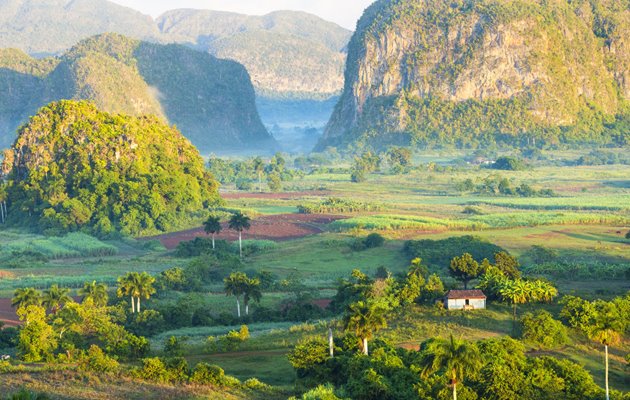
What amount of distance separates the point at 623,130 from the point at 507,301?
485 ft

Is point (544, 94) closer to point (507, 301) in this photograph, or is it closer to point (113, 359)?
point (507, 301)

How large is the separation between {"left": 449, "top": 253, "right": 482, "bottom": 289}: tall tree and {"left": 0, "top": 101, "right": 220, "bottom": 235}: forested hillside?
4451 centimetres

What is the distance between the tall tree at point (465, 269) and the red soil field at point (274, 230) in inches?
1231

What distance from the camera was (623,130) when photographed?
195250 millimetres

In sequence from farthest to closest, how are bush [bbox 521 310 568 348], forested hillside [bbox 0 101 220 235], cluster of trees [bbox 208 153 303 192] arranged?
1. cluster of trees [bbox 208 153 303 192]
2. forested hillside [bbox 0 101 220 235]
3. bush [bbox 521 310 568 348]

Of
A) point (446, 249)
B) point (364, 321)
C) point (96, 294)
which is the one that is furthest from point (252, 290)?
point (446, 249)

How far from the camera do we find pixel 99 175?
10450 centimetres

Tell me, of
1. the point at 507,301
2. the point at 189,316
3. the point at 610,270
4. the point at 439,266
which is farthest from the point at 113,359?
the point at 610,270

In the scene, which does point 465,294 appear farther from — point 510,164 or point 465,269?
point 510,164

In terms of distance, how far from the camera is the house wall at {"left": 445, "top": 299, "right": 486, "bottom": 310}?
57.2 meters

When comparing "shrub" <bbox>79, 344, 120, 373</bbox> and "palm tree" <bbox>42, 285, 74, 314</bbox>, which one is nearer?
"shrub" <bbox>79, 344, 120, 373</bbox>

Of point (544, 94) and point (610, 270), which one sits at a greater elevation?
point (544, 94)

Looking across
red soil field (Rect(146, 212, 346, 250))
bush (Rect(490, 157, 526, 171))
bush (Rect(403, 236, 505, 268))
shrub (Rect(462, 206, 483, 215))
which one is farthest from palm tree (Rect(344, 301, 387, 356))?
bush (Rect(490, 157, 526, 171))

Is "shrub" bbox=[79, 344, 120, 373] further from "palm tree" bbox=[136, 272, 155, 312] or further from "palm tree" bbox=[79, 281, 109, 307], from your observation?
"palm tree" bbox=[136, 272, 155, 312]
